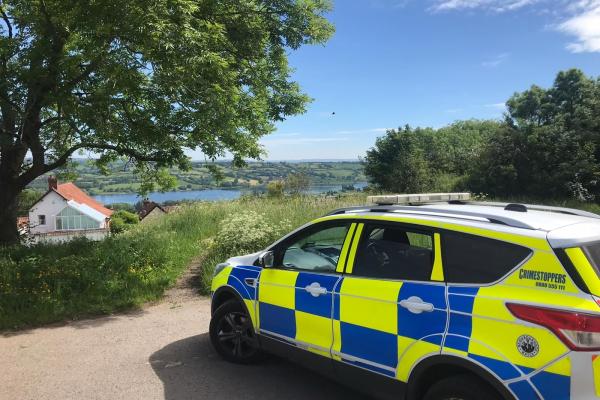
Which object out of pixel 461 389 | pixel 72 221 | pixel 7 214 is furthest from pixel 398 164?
pixel 72 221


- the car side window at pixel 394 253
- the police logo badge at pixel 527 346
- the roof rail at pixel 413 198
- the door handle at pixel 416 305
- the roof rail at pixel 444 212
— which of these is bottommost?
the police logo badge at pixel 527 346

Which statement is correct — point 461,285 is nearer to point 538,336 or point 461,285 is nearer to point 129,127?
point 538,336

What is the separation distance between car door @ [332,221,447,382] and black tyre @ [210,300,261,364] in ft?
4.90

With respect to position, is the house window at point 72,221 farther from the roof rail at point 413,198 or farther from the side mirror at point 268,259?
the roof rail at point 413,198

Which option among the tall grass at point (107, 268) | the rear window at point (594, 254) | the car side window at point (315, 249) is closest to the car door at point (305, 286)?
the car side window at point (315, 249)

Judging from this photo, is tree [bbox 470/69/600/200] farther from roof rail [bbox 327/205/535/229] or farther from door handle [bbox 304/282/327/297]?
door handle [bbox 304/282/327/297]

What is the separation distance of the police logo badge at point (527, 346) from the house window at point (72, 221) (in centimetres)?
6958

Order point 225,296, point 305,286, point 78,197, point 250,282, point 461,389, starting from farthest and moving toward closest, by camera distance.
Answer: point 78,197 < point 225,296 < point 250,282 < point 305,286 < point 461,389

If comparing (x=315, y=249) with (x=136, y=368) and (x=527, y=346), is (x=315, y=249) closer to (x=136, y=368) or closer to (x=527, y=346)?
(x=527, y=346)

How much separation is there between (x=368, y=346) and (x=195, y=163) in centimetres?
933

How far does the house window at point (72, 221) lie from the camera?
65625 millimetres

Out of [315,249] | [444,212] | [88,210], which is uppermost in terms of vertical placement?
[444,212]

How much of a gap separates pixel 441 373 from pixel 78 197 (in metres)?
77.1

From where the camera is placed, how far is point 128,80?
794cm
